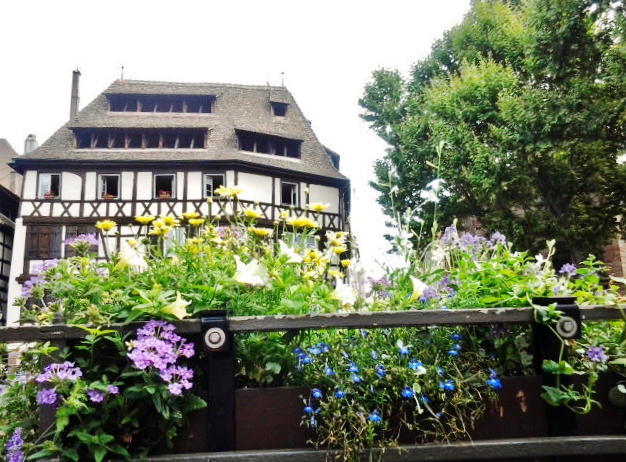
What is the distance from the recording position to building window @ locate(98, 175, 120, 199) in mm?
19359

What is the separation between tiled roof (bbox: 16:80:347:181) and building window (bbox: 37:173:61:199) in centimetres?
63

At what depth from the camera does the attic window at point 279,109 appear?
23656mm

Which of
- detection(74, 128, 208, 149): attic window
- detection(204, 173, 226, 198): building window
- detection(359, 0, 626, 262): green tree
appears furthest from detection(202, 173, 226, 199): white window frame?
detection(359, 0, 626, 262): green tree

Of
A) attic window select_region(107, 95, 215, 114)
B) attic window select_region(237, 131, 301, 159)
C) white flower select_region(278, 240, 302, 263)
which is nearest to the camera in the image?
white flower select_region(278, 240, 302, 263)

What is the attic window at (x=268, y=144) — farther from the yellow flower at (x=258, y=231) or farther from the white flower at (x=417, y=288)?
the white flower at (x=417, y=288)

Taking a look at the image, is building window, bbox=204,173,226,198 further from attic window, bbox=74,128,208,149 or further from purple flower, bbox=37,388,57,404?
purple flower, bbox=37,388,57,404

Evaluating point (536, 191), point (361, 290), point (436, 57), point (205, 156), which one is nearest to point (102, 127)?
point (205, 156)

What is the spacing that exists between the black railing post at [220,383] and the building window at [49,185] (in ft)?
64.3

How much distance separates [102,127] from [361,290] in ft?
65.2

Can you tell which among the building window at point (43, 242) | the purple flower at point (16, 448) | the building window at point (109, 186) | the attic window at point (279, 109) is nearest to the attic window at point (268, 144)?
the attic window at point (279, 109)

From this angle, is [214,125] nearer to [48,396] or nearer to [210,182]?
[210,182]

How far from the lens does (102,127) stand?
2031 centimetres

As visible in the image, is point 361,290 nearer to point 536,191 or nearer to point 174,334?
point 174,334

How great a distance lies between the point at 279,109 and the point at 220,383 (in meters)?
22.8
